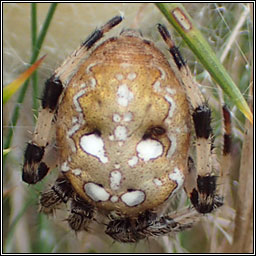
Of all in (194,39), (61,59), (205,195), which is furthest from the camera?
(61,59)

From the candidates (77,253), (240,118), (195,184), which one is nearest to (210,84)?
(240,118)

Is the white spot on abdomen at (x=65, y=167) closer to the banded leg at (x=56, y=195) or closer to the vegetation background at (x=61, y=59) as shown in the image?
the banded leg at (x=56, y=195)

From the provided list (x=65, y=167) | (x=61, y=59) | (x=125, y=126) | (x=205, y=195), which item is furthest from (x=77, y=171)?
(x=61, y=59)

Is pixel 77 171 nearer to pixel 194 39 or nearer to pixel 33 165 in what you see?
pixel 33 165

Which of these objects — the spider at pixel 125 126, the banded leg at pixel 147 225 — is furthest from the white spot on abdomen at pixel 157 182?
the banded leg at pixel 147 225

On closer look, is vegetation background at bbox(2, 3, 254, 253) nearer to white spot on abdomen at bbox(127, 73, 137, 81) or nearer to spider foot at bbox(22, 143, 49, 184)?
spider foot at bbox(22, 143, 49, 184)

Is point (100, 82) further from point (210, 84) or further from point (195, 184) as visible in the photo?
point (210, 84)
